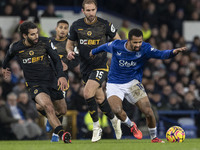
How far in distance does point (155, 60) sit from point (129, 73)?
26.4 ft

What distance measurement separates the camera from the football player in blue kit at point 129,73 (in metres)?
9.44

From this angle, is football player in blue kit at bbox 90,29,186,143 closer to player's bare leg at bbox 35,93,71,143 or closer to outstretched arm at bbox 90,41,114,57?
outstretched arm at bbox 90,41,114,57

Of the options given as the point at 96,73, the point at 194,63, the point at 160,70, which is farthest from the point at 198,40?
the point at 96,73

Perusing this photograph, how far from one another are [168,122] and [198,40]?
5416 mm

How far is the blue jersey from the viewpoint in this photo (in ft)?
31.3

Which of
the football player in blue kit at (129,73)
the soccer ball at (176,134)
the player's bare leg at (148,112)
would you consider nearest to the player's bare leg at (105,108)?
the football player in blue kit at (129,73)

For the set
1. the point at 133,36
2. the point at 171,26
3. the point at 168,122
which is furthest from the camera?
the point at 171,26

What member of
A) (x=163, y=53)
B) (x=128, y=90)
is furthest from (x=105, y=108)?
(x=163, y=53)

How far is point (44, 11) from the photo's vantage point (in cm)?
1769

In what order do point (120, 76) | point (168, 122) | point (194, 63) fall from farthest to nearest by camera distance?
1. point (194, 63)
2. point (168, 122)
3. point (120, 76)

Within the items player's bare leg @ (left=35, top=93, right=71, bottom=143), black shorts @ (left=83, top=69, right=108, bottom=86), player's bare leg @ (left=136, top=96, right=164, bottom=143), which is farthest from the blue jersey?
player's bare leg @ (left=35, top=93, right=71, bottom=143)

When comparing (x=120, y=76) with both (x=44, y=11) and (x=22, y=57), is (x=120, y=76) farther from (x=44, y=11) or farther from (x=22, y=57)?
(x=44, y=11)

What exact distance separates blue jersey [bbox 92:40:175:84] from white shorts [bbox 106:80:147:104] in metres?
0.08

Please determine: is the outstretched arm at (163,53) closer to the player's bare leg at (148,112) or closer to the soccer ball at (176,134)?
the player's bare leg at (148,112)
